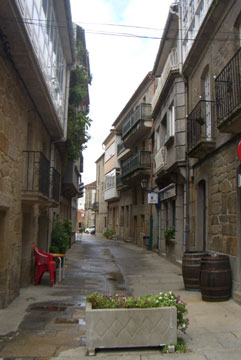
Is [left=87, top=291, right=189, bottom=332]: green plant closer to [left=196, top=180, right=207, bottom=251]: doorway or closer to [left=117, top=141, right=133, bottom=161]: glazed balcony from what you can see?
[left=196, top=180, right=207, bottom=251]: doorway

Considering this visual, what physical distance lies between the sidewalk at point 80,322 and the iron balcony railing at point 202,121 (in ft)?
12.7

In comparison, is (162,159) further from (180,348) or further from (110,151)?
(110,151)

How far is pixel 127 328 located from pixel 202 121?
6173 millimetres

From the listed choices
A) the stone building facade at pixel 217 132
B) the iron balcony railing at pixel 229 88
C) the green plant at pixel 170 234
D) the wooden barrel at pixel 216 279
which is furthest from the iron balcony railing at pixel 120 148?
the wooden barrel at pixel 216 279

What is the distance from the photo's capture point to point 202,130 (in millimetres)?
9250

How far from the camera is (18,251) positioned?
7.39m

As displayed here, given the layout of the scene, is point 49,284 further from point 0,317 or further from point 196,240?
point 196,240

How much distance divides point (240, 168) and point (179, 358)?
4038mm

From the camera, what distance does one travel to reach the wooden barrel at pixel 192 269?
7603 millimetres

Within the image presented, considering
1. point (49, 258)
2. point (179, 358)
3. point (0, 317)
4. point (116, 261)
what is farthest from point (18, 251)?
point (116, 261)

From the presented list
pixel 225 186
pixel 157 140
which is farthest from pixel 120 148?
pixel 225 186

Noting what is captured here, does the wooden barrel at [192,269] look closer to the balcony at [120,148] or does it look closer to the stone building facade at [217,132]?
the stone building facade at [217,132]

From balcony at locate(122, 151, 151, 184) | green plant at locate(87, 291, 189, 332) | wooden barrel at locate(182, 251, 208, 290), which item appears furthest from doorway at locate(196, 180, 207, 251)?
balcony at locate(122, 151, 151, 184)

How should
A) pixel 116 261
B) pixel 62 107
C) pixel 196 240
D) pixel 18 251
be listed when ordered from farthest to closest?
pixel 116 261
pixel 62 107
pixel 196 240
pixel 18 251
